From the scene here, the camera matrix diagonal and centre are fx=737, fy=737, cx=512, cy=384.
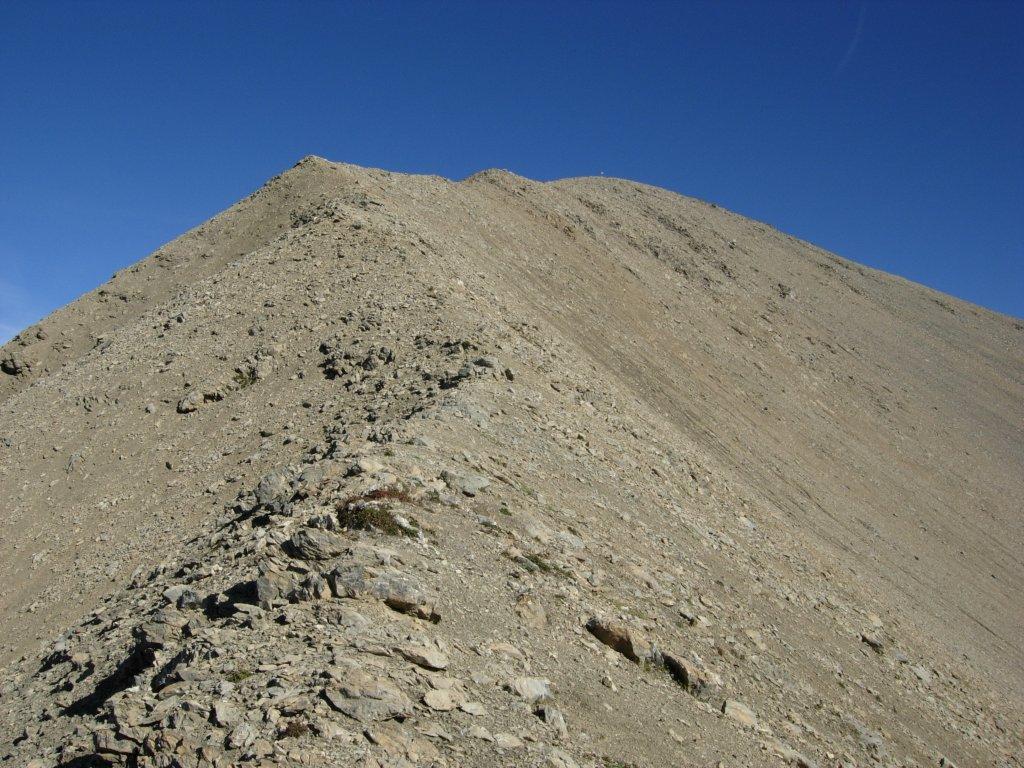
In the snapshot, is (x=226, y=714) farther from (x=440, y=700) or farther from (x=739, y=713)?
(x=739, y=713)

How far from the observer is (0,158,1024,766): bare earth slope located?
25.3 feet

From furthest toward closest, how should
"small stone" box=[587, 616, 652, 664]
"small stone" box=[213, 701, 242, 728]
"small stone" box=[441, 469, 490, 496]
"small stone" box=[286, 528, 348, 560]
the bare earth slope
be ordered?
"small stone" box=[441, 469, 490, 496] → "small stone" box=[587, 616, 652, 664] → "small stone" box=[286, 528, 348, 560] → the bare earth slope → "small stone" box=[213, 701, 242, 728]

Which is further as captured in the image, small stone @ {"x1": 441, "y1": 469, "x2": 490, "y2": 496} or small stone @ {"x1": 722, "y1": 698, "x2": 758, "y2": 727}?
small stone @ {"x1": 441, "y1": 469, "x2": 490, "y2": 496}

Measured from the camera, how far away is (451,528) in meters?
10.7

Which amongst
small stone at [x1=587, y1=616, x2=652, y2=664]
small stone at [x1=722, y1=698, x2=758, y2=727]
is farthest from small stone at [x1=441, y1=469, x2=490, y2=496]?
small stone at [x1=722, y1=698, x2=758, y2=727]

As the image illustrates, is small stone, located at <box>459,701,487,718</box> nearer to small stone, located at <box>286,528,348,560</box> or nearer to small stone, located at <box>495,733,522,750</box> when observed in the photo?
small stone, located at <box>495,733,522,750</box>

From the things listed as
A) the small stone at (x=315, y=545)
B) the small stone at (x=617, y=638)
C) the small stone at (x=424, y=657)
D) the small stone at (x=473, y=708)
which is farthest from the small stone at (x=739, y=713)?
the small stone at (x=315, y=545)

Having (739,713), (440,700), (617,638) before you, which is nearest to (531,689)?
(440,700)

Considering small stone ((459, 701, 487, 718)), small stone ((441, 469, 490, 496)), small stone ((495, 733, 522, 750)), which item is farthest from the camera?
small stone ((441, 469, 490, 496))

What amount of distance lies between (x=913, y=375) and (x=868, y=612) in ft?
120

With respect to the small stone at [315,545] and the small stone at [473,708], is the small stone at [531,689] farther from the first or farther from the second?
the small stone at [315,545]

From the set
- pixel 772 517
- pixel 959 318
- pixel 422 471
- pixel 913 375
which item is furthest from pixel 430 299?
pixel 959 318

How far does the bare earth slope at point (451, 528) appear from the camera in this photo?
7.73 m

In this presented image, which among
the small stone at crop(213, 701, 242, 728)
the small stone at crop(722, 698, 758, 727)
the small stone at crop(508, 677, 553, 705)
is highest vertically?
the small stone at crop(722, 698, 758, 727)
